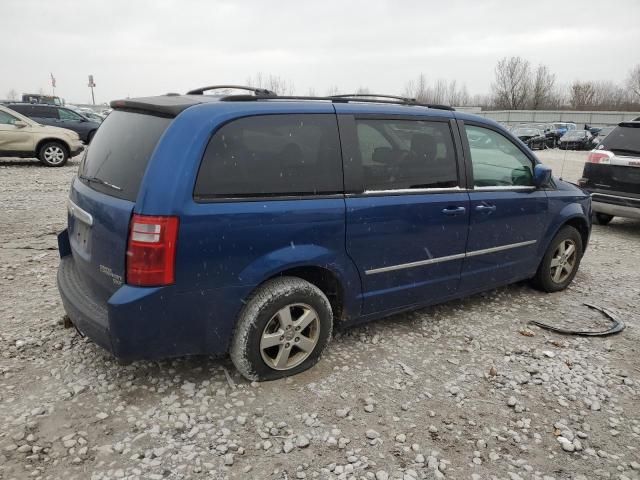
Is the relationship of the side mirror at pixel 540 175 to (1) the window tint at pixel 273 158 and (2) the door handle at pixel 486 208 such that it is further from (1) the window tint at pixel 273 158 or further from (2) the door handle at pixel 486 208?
(1) the window tint at pixel 273 158

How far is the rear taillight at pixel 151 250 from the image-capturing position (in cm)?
262

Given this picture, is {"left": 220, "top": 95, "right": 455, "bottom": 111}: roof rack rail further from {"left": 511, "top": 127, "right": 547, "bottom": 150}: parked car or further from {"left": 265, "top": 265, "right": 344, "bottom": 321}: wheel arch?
{"left": 511, "top": 127, "right": 547, "bottom": 150}: parked car

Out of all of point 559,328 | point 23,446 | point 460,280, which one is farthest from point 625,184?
point 23,446

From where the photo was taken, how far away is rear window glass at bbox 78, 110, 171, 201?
2820mm

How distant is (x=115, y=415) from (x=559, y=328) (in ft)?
11.4

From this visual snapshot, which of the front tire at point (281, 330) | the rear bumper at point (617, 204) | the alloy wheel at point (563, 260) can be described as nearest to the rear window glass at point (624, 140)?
the rear bumper at point (617, 204)

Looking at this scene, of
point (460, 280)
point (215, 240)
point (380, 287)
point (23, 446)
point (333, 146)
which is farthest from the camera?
point (460, 280)

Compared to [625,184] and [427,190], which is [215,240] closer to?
[427,190]

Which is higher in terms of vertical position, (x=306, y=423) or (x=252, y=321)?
(x=252, y=321)

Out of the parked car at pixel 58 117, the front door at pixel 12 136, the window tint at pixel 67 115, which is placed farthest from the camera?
the window tint at pixel 67 115

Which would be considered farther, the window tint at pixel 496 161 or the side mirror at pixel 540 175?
the side mirror at pixel 540 175

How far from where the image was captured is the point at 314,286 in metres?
3.26

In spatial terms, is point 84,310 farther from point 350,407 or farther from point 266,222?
point 350,407

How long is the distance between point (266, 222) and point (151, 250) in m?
0.66
